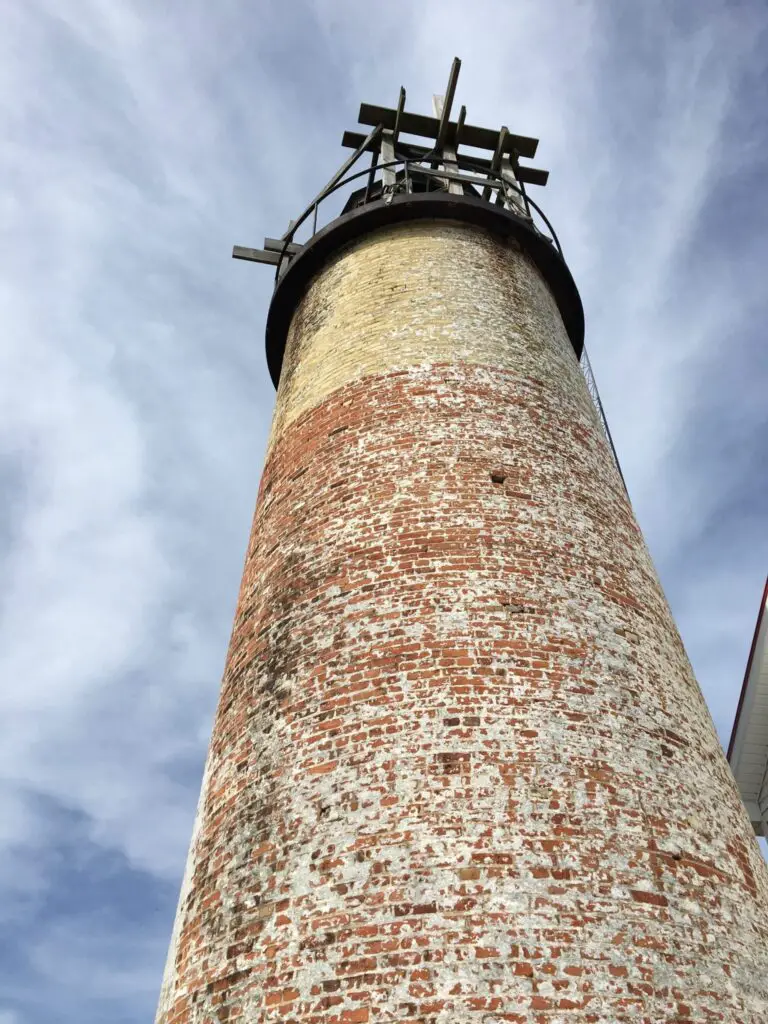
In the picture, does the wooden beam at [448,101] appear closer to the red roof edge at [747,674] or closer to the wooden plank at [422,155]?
the wooden plank at [422,155]

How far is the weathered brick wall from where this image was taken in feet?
12.6

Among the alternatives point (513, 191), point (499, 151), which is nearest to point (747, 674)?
point (513, 191)

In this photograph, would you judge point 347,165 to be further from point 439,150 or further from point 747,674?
point 747,674

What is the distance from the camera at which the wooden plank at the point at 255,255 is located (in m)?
11.6

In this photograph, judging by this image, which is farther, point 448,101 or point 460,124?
point 460,124

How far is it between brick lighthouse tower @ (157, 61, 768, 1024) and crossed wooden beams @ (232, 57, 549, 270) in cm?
363

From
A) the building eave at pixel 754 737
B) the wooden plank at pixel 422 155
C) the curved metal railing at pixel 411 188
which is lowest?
the building eave at pixel 754 737

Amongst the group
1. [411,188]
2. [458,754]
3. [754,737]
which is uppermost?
[411,188]

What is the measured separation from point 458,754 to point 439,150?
9686 mm

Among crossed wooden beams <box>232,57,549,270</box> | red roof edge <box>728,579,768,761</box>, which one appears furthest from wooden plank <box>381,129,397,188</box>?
red roof edge <box>728,579,768,761</box>

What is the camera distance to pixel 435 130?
12.1m

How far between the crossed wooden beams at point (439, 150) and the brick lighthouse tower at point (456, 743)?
3.63 metres

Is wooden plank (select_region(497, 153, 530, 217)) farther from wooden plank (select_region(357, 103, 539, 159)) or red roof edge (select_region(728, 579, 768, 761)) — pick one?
red roof edge (select_region(728, 579, 768, 761))

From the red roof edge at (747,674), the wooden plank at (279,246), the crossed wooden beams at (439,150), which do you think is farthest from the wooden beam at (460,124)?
the red roof edge at (747,674)
